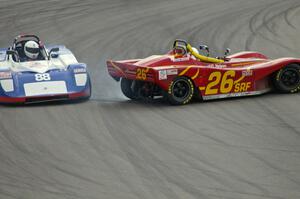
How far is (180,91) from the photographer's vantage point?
642 inches

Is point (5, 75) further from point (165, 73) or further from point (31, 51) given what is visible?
point (165, 73)

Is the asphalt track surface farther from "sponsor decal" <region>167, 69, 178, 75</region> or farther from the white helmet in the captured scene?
the white helmet

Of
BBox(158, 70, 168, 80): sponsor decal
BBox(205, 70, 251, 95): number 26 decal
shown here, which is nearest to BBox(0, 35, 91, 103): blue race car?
BBox(158, 70, 168, 80): sponsor decal

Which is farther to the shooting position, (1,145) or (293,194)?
(1,145)

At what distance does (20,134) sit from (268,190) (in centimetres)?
501

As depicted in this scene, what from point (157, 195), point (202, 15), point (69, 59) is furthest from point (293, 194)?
point (202, 15)

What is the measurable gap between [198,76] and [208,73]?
0.77 ft

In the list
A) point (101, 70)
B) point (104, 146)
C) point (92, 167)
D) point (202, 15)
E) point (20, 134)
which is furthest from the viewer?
point (202, 15)

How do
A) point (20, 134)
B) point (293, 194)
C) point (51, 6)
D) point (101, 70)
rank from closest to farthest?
1. point (293, 194)
2. point (20, 134)
3. point (101, 70)
4. point (51, 6)

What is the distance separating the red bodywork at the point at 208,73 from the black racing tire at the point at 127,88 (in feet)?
1.31

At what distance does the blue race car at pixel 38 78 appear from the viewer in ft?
54.5

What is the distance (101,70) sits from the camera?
2089 centimetres

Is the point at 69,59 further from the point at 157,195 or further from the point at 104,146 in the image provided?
the point at 157,195

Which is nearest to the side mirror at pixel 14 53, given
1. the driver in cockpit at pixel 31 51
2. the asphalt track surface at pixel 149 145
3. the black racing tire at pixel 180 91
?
the driver in cockpit at pixel 31 51
